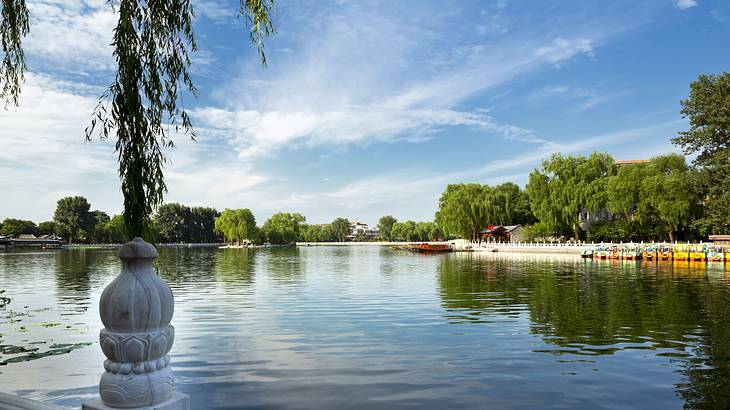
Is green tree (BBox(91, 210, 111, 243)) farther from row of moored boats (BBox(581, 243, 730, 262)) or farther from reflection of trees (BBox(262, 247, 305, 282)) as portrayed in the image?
row of moored boats (BBox(581, 243, 730, 262))

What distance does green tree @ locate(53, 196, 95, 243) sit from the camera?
409ft

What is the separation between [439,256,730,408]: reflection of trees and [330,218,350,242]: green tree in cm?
15716

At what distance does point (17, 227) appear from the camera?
123 meters

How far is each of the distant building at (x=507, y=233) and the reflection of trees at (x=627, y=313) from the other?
161 feet

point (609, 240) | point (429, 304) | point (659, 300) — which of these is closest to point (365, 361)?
point (429, 304)

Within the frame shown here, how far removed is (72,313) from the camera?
15.1 meters

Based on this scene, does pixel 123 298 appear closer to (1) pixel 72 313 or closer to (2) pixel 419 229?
(1) pixel 72 313

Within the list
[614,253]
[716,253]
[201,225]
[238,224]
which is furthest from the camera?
[201,225]

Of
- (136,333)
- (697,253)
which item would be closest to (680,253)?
(697,253)

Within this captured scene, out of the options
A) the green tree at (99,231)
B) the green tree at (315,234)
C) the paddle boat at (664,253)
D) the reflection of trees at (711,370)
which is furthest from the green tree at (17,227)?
the reflection of trees at (711,370)

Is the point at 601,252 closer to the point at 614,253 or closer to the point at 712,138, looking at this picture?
the point at 614,253

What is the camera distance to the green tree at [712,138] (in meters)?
38.6

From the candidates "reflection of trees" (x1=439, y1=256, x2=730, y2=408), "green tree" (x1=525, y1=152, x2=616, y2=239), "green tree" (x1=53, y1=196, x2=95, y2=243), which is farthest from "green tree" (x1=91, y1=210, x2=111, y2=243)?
"reflection of trees" (x1=439, y1=256, x2=730, y2=408)

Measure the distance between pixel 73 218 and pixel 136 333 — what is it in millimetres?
139277
